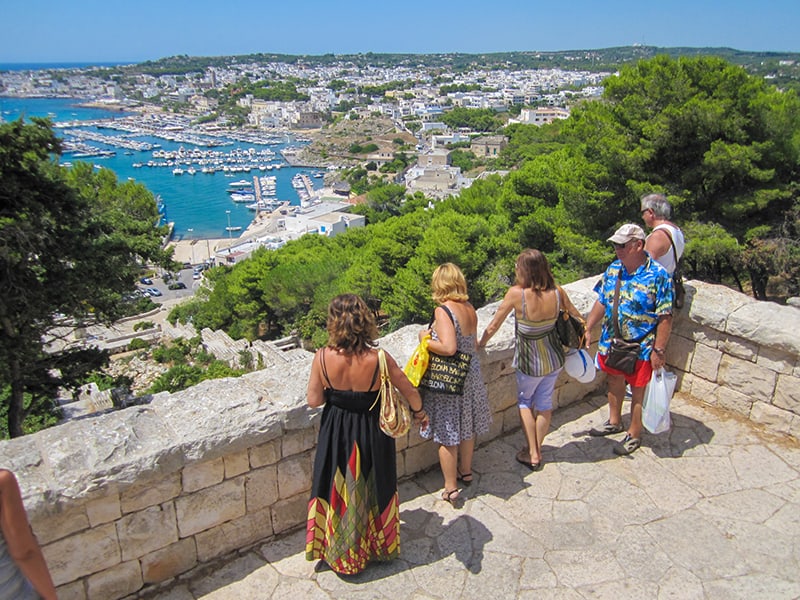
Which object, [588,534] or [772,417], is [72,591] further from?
[772,417]

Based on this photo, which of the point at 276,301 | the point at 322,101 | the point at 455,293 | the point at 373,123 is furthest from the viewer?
the point at 322,101

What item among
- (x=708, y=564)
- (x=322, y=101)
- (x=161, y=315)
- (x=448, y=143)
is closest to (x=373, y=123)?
(x=448, y=143)

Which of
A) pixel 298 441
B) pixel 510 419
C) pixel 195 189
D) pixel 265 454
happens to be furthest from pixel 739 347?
pixel 195 189

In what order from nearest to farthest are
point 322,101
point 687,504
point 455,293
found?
point 455,293 → point 687,504 → point 322,101

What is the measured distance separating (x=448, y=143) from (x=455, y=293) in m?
107

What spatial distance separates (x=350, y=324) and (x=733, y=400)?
306cm

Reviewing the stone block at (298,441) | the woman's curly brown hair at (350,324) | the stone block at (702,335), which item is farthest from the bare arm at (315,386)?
the stone block at (702,335)

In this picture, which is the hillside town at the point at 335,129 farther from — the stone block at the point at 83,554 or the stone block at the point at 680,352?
the stone block at the point at 83,554

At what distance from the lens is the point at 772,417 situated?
384cm

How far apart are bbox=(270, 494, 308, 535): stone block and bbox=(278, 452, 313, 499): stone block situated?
4 centimetres

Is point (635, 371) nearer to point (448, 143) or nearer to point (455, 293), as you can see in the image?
point (455, 293)

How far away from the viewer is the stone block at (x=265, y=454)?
275 cm

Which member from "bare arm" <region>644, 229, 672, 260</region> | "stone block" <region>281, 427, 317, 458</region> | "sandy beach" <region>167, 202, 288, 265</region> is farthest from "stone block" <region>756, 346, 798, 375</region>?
"sandy beach" <region>167, 202, 288, 265</region>

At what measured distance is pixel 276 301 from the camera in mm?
27156
